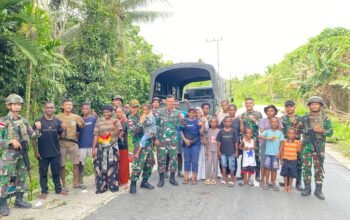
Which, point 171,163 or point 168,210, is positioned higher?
point 171,163

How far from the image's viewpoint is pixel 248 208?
4.71m

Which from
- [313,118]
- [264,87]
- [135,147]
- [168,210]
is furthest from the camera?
[264,87]

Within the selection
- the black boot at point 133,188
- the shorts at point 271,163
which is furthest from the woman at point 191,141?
the shorts at point 271,163

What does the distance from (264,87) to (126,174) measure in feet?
127

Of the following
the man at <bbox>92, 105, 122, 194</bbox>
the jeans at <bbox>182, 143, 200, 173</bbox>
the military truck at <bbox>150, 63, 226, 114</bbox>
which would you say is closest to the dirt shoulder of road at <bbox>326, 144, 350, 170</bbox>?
the military truck at <bbox>150, 63, 226, 114</bbox>

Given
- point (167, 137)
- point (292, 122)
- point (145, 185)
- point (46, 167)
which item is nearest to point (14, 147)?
point (46, 167)

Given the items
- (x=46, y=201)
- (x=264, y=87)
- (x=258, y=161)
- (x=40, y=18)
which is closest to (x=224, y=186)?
(x=258, y=161)

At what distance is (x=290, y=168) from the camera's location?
5465mm

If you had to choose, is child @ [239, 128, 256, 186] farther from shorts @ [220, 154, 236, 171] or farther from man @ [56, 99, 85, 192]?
man @ [56, 99, 85, 192]

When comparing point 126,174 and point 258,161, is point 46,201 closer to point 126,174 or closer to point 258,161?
point 126,174

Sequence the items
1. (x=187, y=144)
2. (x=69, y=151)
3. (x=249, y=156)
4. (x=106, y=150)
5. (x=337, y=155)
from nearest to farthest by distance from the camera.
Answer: (x=106, y=150) < (x=69, y=151) < (x=249, y=156) < (x=187, y=144) < (x=337, y=155)

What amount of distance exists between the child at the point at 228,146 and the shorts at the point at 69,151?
8.58ft

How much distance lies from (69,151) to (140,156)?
49.7 inches

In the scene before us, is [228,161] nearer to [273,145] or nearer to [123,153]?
[273,145]
